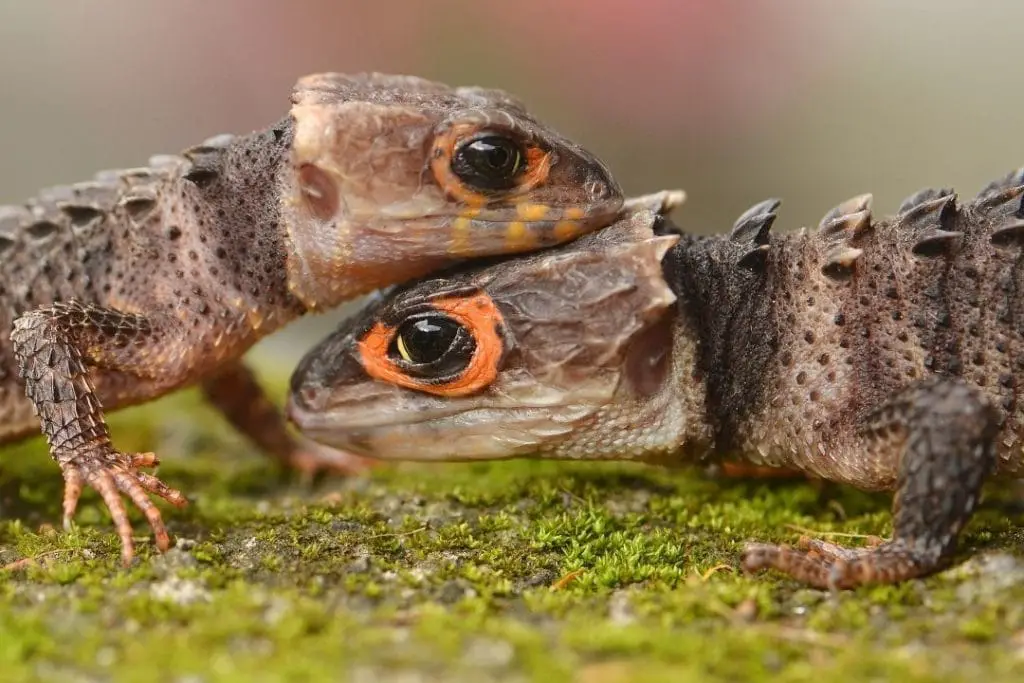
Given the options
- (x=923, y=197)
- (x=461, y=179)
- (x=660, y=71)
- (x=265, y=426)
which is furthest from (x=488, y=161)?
(x=660, y=71)

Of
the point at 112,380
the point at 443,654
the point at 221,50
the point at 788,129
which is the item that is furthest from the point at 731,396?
the point at 221,50

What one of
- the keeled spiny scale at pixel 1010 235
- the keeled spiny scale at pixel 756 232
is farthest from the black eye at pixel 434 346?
the keeled spiny scale at pixel 1010 235

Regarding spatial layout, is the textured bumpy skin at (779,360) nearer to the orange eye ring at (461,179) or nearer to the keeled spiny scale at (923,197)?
the keeled spiny scale at (923,197)

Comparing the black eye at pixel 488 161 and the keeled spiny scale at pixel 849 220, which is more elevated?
the black eye at pixel 488 161

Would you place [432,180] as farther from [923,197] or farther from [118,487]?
[923,197]

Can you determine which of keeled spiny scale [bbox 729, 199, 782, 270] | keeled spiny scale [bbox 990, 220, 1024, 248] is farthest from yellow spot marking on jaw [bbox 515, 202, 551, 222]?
keeled spiny scale [bbox 990, 220, 1024, 248]

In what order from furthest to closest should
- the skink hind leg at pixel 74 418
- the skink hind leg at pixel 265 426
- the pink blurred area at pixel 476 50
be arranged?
the pink blurred area at pixel 476 50 → the skink hind leg at pixel 265 426 → the skink hind leg at pixel 74 418

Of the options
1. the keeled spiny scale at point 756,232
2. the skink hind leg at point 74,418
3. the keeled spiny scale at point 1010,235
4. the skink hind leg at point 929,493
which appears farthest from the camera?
the keeled spiny scale at point 756,232
